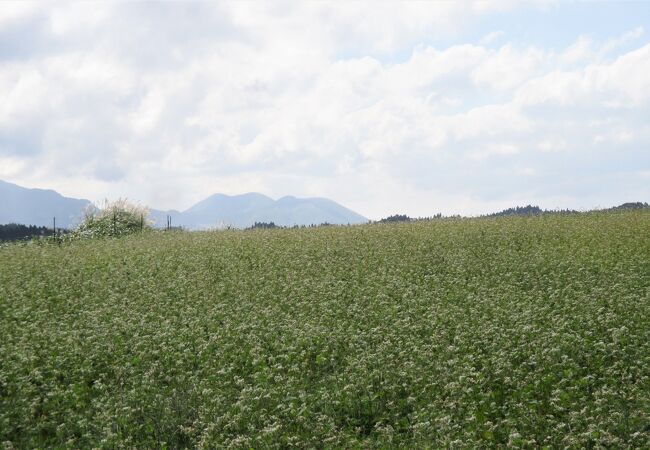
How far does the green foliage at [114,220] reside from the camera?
5262cm

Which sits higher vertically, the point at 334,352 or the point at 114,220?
the point at 114,220

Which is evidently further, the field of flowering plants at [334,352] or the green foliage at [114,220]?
the green foliage at [114,220]

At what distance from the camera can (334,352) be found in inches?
685

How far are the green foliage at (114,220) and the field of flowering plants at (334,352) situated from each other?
23.1 metres

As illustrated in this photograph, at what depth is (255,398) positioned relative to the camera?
1379 centimetres

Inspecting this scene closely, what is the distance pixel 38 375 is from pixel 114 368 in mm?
1819

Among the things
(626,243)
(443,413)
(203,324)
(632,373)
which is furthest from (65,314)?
(626,243)

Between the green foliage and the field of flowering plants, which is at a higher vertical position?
the green foliage

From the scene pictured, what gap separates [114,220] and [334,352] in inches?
1603

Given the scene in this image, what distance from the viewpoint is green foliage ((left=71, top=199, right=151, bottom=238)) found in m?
52.6

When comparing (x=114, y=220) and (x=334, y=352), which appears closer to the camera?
(x=334, y=352)

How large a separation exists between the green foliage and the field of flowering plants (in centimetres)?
2313

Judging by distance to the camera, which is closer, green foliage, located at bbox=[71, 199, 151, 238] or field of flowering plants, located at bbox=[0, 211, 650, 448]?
field of flowering plants, located at bbox=[0, 211, 650, 448]

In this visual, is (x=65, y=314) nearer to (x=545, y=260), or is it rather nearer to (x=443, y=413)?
(x=443, y=413)
